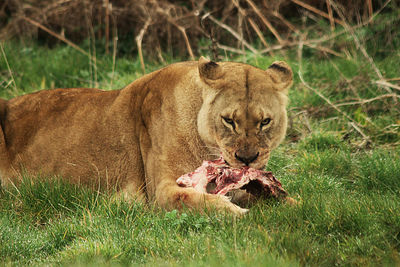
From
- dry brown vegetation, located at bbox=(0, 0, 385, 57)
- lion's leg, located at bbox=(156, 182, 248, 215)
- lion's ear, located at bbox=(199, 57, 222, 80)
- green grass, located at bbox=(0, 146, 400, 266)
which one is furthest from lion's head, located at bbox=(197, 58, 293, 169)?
dry brown vegetation, located at bbox=(0, 0, 385, 57)

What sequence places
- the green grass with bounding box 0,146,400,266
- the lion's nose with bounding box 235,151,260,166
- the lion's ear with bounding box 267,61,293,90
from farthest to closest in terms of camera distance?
the lion's ear with bounding box 267,61,293,90, the lion's nose with bounding box 235,151,260,166, the green grass with bounding box 0,146,400,266

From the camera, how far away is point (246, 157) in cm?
396

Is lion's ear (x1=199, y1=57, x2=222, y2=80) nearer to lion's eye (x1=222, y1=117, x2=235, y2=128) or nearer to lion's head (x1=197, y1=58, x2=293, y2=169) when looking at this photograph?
lion's head (x1=197, y1=58, x2=293, y2=169)

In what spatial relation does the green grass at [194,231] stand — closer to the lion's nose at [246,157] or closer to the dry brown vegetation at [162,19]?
the lion's nose at [246,157]

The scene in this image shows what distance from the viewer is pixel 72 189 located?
4523 mm

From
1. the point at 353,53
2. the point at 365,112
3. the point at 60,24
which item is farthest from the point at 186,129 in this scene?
the point at 60,24

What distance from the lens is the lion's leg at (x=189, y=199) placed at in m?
3.85

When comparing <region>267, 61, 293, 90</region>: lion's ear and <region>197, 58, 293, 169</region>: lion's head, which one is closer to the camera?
<region>197, 58, 293, 169</region>: lion's head

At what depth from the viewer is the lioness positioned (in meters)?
4.07

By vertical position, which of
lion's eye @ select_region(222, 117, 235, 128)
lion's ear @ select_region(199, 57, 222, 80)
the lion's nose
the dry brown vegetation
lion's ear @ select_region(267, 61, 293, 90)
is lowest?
the dry brown vegetation

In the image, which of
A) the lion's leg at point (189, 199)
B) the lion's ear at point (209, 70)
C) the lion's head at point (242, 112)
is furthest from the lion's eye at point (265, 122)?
the lion's leg at point (189, 199)

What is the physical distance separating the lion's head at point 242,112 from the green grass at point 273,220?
456 mm

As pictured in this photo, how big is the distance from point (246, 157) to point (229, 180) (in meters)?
0.25

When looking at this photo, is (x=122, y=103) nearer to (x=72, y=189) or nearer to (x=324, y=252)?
(x=72, y=189)
